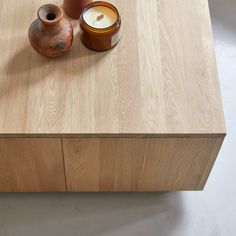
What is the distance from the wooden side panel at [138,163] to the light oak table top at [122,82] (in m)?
0.04

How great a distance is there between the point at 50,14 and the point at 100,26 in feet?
0.44

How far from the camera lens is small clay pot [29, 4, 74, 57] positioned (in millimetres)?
1215

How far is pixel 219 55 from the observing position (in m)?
1.79

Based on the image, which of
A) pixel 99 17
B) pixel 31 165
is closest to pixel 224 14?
pixel 99 17

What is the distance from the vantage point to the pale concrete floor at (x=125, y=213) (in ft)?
4.73

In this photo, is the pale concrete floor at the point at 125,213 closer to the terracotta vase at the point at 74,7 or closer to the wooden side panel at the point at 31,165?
the wooden side panel at the point at 31,165

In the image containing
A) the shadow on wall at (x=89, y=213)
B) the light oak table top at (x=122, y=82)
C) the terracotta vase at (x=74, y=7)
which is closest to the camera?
the light oak table top at (x=122, y=82)

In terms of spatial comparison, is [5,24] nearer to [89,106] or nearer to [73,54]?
[73,54]

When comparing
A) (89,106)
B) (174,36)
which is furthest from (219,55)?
(89,106)

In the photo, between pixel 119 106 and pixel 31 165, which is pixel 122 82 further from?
pixel 31 165

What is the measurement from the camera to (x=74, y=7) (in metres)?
1.32

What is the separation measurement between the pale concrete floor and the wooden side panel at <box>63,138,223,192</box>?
87 millimetres

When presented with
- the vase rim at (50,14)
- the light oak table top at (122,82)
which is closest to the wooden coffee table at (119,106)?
the light oak table top at (122,82)

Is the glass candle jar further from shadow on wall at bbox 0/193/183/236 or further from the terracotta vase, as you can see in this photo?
shadow on wall at bbox 0/193/183/236
